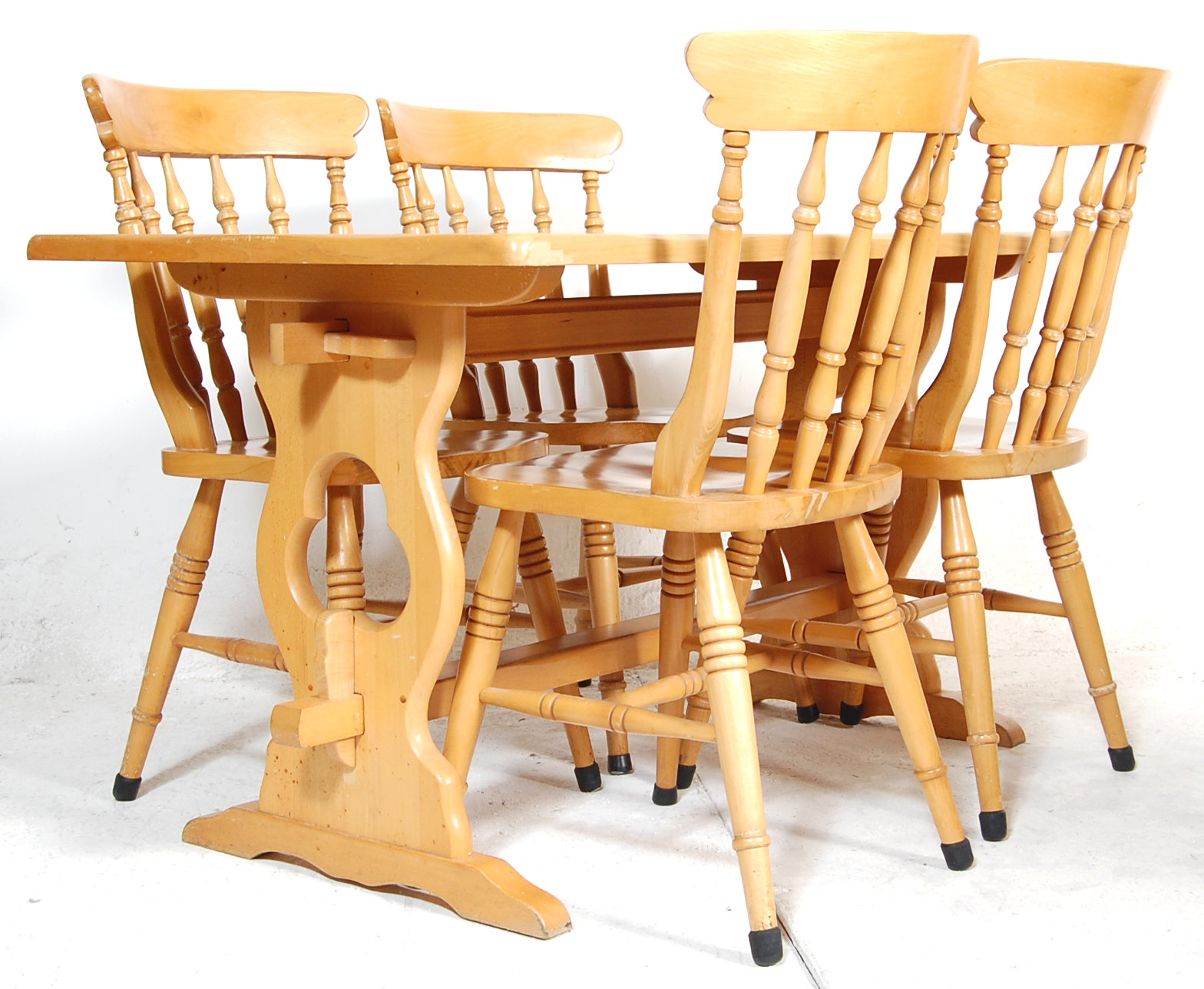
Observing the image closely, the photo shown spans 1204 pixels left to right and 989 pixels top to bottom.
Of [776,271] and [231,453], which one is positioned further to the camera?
[776,271]

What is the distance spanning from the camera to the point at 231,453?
2170mm

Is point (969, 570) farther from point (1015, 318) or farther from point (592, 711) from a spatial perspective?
point (592, 711)

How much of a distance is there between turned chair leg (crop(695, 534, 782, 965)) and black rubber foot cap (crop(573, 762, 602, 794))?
2.17 feet

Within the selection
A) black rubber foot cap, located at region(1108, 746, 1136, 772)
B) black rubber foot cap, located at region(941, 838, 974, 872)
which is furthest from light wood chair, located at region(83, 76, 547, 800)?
black rubber foot cap, located at region(1108, 746, 1136, 772)

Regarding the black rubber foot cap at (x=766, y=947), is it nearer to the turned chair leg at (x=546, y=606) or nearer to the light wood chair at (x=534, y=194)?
the turned chair leg at (x=546, y=606)

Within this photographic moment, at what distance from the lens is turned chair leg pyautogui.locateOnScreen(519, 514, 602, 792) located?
2.29 meters

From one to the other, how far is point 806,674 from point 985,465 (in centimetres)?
42

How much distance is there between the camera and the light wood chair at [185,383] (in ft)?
7.07

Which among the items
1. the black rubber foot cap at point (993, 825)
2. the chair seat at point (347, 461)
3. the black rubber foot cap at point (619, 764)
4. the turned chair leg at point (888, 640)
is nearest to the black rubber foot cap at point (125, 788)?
the chair seat at point (347, 461)

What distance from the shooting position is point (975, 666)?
210cm

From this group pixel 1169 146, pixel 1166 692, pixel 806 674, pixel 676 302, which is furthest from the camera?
pixel 1169 146

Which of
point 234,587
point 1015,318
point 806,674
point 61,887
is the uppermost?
point 1015,318

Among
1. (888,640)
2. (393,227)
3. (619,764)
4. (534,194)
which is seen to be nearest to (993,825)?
(888,640)

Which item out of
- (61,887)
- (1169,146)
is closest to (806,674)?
(61,887)
